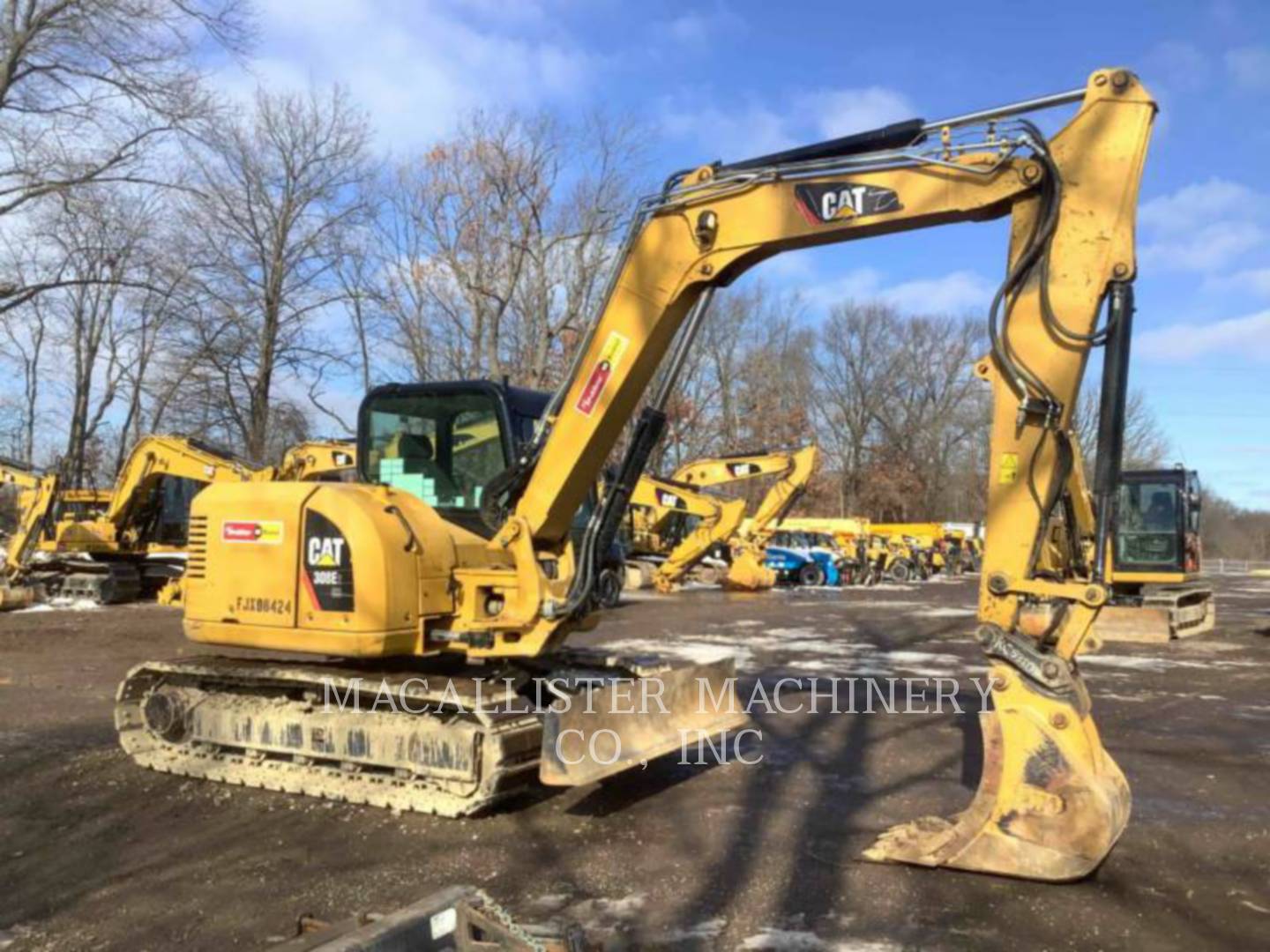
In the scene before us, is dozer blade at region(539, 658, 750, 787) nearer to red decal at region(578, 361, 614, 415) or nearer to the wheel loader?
red decal at region(578, 361, 614, 415)

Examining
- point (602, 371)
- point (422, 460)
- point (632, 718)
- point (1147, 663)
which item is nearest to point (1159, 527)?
point (1147, 663)

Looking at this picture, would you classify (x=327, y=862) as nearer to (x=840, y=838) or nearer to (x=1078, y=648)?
(x=840, y=838)

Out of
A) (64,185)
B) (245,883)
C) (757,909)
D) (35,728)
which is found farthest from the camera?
(64,185)

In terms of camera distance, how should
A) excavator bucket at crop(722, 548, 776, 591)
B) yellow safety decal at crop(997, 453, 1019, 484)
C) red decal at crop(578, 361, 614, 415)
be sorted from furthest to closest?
excavator bucket at crop(722, 548, 776, 591) < red decal at crop(578, 361, 614, 415) < yellow safety decal at crop(997, 453, 1019, 484)

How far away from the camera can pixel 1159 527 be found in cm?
1952

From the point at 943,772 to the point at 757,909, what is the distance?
116 inches

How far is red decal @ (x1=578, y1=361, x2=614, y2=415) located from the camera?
21.0 feet

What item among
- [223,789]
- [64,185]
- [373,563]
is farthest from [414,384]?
[64,185]

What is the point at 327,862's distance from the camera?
535 cm

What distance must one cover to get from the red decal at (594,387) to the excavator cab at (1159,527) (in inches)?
626

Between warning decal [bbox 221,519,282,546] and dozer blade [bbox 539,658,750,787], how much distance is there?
6.93 feet

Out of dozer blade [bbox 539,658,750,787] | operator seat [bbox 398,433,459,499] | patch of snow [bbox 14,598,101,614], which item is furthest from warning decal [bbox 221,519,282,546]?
patch of snow [bbox 14,598,101,614]

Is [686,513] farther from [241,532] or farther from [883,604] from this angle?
[241,532]

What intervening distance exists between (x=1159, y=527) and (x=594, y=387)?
16.7m
